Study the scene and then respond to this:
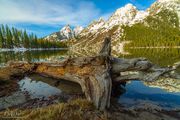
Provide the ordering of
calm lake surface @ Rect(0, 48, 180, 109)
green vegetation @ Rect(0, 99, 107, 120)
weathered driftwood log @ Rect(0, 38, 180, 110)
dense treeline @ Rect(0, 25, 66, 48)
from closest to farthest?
green vegetation @ Rect(0, 99, 107, 120) < weathered driftwood log @ Rect(0, 38, 180, 110) < calm lake surface @ Rect(0, 48, 180, 109) < dense treeline @ Rect(0, 25, 66, 48)

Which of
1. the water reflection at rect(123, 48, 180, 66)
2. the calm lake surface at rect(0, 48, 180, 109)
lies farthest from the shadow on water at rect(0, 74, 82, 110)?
the water reflection at rect(123, 48, 180, 66)

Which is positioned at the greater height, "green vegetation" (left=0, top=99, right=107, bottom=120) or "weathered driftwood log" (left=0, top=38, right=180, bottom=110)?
"weathered driftwood log" (left=0, top=38, right=180, bottom=110)

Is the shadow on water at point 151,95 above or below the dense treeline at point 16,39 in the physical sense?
below

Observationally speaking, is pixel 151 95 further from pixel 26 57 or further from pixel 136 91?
pixel 26 57

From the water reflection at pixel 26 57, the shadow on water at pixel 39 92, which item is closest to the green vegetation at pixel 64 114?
the shadow on water at pixel 39 92

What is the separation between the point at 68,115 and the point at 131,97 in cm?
750

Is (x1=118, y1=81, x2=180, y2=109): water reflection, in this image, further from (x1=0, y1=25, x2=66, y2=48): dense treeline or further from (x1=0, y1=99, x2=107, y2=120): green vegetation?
(x1=0, y1=25, x2=66, y2=48): dense treeline

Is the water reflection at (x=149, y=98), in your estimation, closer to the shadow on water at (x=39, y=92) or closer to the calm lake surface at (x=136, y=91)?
the calm lake surface at (x=136, y=91)

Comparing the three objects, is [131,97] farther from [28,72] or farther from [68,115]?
[28,72]

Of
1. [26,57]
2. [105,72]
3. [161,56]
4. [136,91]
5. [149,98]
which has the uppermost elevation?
[26,57]

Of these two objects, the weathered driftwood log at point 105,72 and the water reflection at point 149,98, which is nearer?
the weathered driftwood log at point 105,72

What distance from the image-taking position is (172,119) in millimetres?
11812

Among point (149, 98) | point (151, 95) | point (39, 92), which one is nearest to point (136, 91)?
point (151, 95)

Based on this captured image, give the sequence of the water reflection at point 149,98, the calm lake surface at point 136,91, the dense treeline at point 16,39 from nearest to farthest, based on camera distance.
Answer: the water reflection at point 149,98 → the calm lake surface at point 136,91 → the dense treeline at point 16,39
